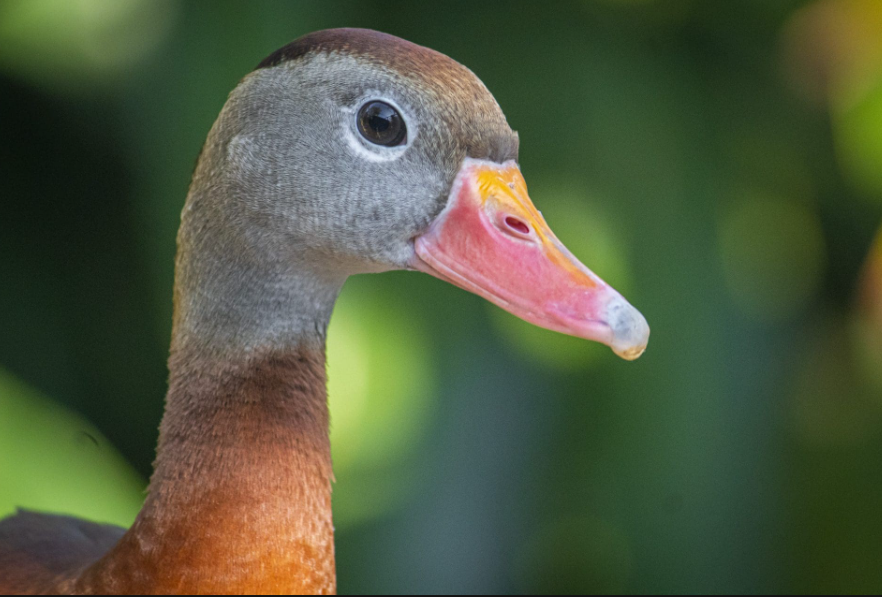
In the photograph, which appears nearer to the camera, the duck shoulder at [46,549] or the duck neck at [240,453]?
the duck neck at [240,453]

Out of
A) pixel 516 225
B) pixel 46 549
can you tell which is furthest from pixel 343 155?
pixel 46 549

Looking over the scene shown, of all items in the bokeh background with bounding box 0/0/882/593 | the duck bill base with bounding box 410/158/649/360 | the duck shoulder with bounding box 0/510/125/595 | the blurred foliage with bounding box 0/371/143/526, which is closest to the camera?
the duck bill base with bounding box 410/158/649/360

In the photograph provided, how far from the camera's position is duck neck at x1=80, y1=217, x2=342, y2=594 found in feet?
2.59

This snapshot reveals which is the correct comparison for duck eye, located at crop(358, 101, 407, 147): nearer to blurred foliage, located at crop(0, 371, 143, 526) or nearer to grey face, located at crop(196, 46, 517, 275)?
grey face, located at crop(196, 46, 517, 275)

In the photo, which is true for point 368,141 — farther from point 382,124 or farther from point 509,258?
point 509,258

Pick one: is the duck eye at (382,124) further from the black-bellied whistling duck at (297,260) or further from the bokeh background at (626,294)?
the bokeh background at (626,294)

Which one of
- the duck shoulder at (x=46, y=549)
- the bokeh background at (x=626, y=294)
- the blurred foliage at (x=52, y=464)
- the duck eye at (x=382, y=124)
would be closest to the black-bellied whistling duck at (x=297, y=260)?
the duck eye at (x=382, y=124)

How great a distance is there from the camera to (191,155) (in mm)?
1506

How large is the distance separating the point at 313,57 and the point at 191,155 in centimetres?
77

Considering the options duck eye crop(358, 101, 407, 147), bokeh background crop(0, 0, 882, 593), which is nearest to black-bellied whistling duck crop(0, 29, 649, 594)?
duck eye crop(358, 101, 407, 147)

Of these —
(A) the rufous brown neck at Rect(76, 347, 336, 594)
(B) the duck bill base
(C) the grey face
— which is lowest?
(A) the rufous brown neck at Rect(76, 347, 336, 594)

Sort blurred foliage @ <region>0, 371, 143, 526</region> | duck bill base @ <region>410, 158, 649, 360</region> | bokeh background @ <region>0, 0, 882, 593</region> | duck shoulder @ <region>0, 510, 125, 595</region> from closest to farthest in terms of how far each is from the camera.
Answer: duck bill base @ <region>410, 158, 649, 360</region> → duck shoulder @ <region>0, 510, 125, 595</region> → blurred foliage @ <region>0, 371, 143, 526</region> → bokeh background @ <region>0, 0, 882, 593</region>

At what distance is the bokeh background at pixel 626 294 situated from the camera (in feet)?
5.01

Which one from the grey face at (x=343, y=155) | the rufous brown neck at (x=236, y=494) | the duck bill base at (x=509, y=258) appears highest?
the grey face at (x=343, y=155)
